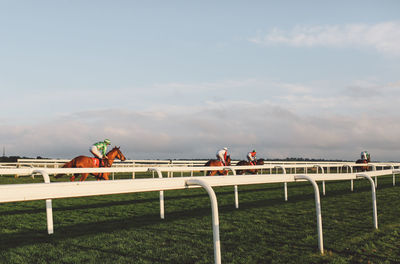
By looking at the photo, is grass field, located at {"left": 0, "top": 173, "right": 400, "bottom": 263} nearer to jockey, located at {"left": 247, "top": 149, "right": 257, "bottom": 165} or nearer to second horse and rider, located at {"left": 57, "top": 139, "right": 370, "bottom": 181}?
second horse and rider, located at {"left": 57, "top": 139, "right": 370, "bottom": 181}

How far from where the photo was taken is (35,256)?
3.75 meters

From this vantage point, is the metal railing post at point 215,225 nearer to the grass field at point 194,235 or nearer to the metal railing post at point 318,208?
the grass field at point 194,235

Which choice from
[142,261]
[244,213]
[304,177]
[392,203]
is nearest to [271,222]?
[244,213]

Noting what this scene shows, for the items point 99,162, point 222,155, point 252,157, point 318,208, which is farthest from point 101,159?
point 318,208

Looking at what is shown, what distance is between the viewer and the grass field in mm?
3702

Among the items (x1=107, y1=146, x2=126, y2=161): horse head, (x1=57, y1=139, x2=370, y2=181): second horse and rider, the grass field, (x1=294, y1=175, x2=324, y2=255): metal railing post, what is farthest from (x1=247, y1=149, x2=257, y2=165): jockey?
(x1=294, y1=175, x2=324, y2=255): metal railing post

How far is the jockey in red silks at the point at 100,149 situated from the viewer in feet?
41.8

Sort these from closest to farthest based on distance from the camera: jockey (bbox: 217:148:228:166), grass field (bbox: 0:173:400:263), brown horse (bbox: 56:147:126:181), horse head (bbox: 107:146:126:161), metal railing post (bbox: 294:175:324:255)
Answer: grass field (bbox: 0:173:400:263)
metal railing post (bbox: 294:175:324:255)
brown horse (bbox: 56:147:126:181)
horse head (bbox: 107:146:126:161)
jockey (bbox: 217:148:228:166)

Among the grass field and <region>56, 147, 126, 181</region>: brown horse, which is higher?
<region>56, 147, 126, 181</region>: brown horse

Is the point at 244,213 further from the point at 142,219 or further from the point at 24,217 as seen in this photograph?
the point at 24,217

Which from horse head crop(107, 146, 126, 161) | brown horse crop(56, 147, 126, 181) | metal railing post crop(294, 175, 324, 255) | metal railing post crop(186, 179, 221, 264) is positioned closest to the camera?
metal railing post crop(186, 179, 221, 264)

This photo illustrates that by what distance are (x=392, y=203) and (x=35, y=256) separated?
275 inches

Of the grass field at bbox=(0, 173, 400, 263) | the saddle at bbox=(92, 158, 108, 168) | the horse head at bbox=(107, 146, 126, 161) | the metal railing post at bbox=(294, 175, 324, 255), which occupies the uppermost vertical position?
the horse head at bbox=(107, 146, 126, 161)

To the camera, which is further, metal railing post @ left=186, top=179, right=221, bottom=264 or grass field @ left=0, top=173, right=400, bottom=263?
grass field @ left=0, top=173, right=400, bottom=263
